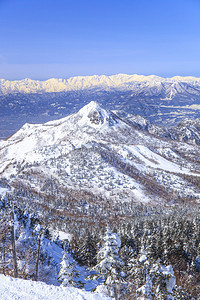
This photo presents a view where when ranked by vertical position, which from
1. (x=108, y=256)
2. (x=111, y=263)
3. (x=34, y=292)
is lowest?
(x=111, y=263)

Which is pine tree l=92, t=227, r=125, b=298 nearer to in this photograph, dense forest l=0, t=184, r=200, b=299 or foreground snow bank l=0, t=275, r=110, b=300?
dense forest l=0, t=184, r=200, b=299

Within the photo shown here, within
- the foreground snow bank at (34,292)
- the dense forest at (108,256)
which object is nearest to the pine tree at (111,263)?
the dense forest at (108,256)

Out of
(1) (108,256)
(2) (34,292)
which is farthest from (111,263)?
(2) (34,292)

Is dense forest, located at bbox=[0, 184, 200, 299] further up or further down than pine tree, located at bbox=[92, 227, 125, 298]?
further down

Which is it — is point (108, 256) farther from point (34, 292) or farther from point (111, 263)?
point (34, 292)

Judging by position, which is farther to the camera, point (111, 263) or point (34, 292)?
point (111, 263)

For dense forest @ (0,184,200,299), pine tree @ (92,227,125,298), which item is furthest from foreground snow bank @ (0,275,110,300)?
pine tree @ (92,227,125,298)

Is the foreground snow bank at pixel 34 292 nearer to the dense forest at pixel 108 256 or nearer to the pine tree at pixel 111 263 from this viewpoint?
the dense forest at pixel 108 256

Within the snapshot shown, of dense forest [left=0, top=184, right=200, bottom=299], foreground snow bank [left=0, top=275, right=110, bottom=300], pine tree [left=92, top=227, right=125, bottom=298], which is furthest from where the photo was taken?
dense forest [left=0, top=184, right=200, bottom=299]

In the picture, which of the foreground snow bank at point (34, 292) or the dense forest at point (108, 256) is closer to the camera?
the foreground snow bank at point (34, 292)
